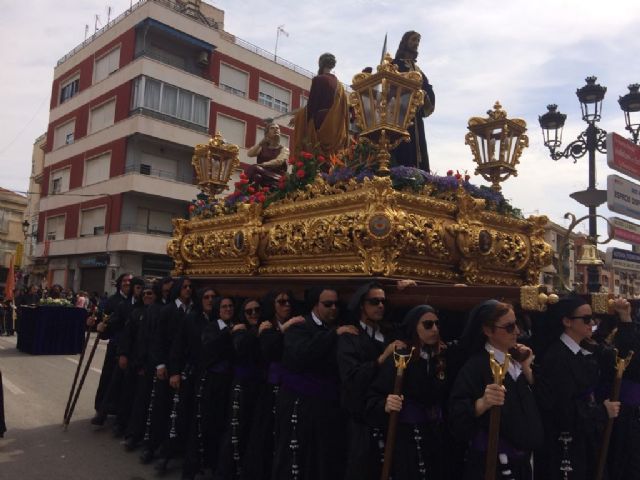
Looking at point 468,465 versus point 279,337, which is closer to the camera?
point 468,465

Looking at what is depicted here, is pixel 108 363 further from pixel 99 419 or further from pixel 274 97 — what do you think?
pixel 274 97

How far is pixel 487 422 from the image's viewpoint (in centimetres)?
288

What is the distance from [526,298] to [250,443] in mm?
2742

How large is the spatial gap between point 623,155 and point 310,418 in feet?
20.4

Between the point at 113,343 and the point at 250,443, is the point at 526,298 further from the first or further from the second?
the point at 113,343

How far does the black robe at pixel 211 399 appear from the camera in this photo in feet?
16.6

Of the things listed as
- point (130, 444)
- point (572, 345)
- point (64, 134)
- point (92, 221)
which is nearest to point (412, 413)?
point (572, 345)

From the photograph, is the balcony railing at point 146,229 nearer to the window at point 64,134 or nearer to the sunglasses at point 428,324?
the window at point 64,134

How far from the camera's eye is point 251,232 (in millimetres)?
5426

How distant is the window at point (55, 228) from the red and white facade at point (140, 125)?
0.05 metres

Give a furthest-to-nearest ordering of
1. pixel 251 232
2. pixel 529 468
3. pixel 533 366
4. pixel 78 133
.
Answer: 1. pixel 78 133
2. pixel 251 232
3. pixel 533 366
4. pixel 529 468

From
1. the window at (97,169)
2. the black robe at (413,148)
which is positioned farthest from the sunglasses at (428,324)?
the window at (97,169)

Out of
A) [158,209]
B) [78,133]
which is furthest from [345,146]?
[78,133]

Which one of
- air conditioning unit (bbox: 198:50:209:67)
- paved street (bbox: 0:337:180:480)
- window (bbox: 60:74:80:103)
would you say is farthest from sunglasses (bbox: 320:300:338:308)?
window (bbox: 60:74:80:103)
